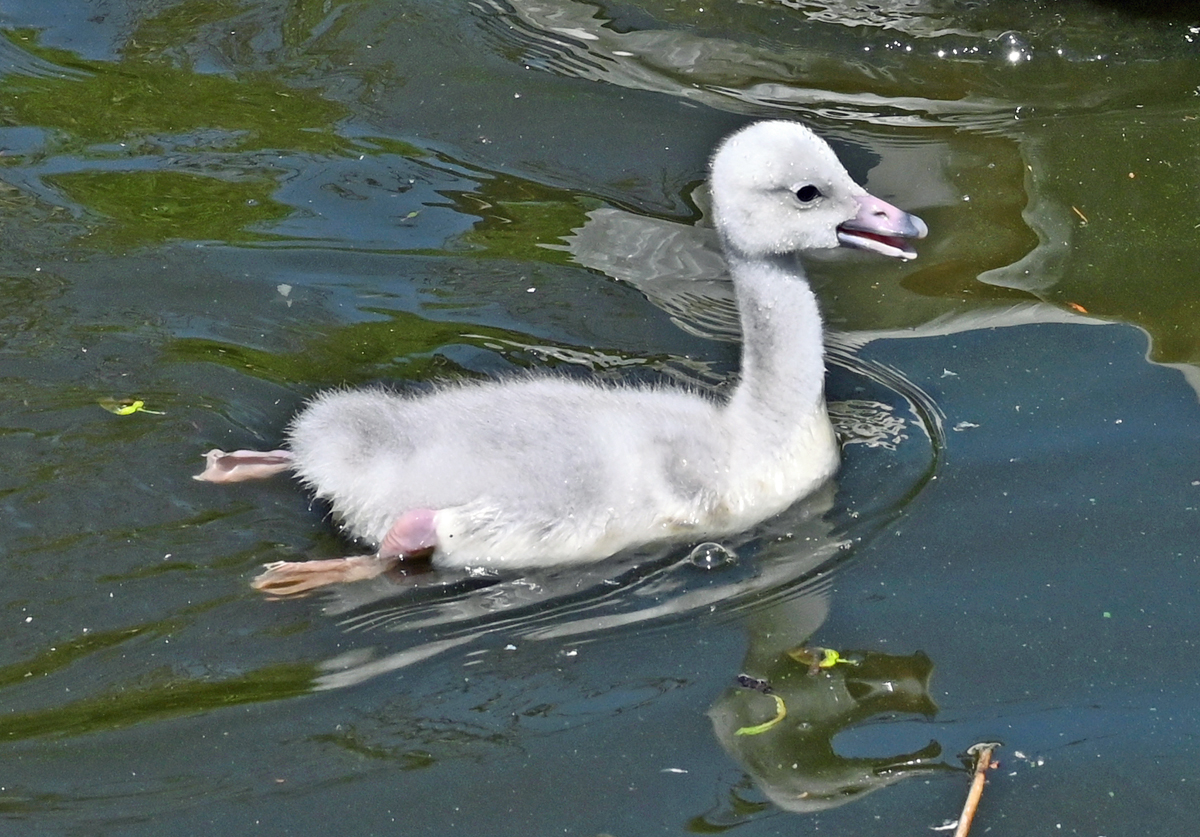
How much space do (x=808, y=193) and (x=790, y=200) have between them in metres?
0.05

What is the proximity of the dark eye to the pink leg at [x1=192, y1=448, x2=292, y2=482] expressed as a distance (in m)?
1.45

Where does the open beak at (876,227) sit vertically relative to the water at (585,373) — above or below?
above

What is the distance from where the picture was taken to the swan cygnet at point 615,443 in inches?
145

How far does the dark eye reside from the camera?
388 centimetres

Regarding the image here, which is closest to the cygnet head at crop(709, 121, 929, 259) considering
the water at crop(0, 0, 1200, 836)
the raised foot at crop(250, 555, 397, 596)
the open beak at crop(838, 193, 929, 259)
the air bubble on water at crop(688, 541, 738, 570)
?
the open beak at crop(838, 193, 929, 259)

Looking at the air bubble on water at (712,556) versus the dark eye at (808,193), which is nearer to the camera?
the air bubble on water at (712,556)

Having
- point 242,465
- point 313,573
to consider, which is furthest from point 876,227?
point 242,465

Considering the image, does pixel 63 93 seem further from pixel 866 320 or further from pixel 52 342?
pixel 866 320

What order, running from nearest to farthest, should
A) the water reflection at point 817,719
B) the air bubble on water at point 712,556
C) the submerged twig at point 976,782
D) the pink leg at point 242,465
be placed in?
the submerged twig at point 976,782, the water reflection at point 817,719, the air bubble on water at point 712,556, the pink leg at point 242,465

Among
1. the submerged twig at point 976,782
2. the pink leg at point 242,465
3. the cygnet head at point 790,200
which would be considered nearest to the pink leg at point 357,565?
the pink leg at point 242,465

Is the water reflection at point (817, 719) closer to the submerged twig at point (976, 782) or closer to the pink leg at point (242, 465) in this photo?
the submerged twig at point (976, 782)

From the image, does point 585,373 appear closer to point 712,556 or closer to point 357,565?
point 712,556

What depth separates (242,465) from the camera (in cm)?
402

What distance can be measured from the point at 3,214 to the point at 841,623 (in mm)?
3171
